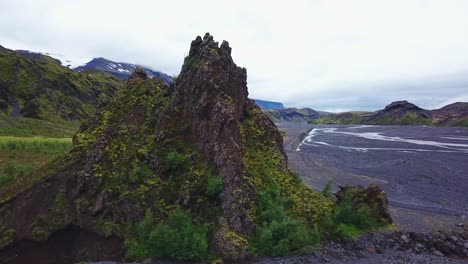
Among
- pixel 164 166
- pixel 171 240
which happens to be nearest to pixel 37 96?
pixel 164 166

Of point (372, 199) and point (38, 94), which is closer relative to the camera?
point (372, 199)

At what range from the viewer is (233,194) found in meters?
34.0

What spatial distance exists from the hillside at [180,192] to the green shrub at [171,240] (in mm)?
84

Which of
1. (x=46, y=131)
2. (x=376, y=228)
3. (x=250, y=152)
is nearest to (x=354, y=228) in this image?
(x=376, y=228)

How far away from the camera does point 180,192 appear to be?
114ft

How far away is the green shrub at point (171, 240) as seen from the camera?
98.8 feet

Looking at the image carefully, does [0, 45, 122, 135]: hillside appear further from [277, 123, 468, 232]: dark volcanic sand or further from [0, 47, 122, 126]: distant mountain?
[277, 123, 468, 232]: dark volcanic sand

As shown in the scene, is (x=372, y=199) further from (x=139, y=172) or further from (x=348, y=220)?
(x=139, y=172)

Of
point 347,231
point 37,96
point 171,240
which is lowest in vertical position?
point 347,231

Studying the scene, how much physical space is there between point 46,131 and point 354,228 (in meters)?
109

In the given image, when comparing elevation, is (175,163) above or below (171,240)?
above

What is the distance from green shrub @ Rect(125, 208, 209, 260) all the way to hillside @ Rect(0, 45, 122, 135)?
357 feet

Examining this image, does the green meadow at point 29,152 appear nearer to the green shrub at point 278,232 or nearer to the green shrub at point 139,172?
the green shrub at point 139,172

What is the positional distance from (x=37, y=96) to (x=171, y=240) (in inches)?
6407
